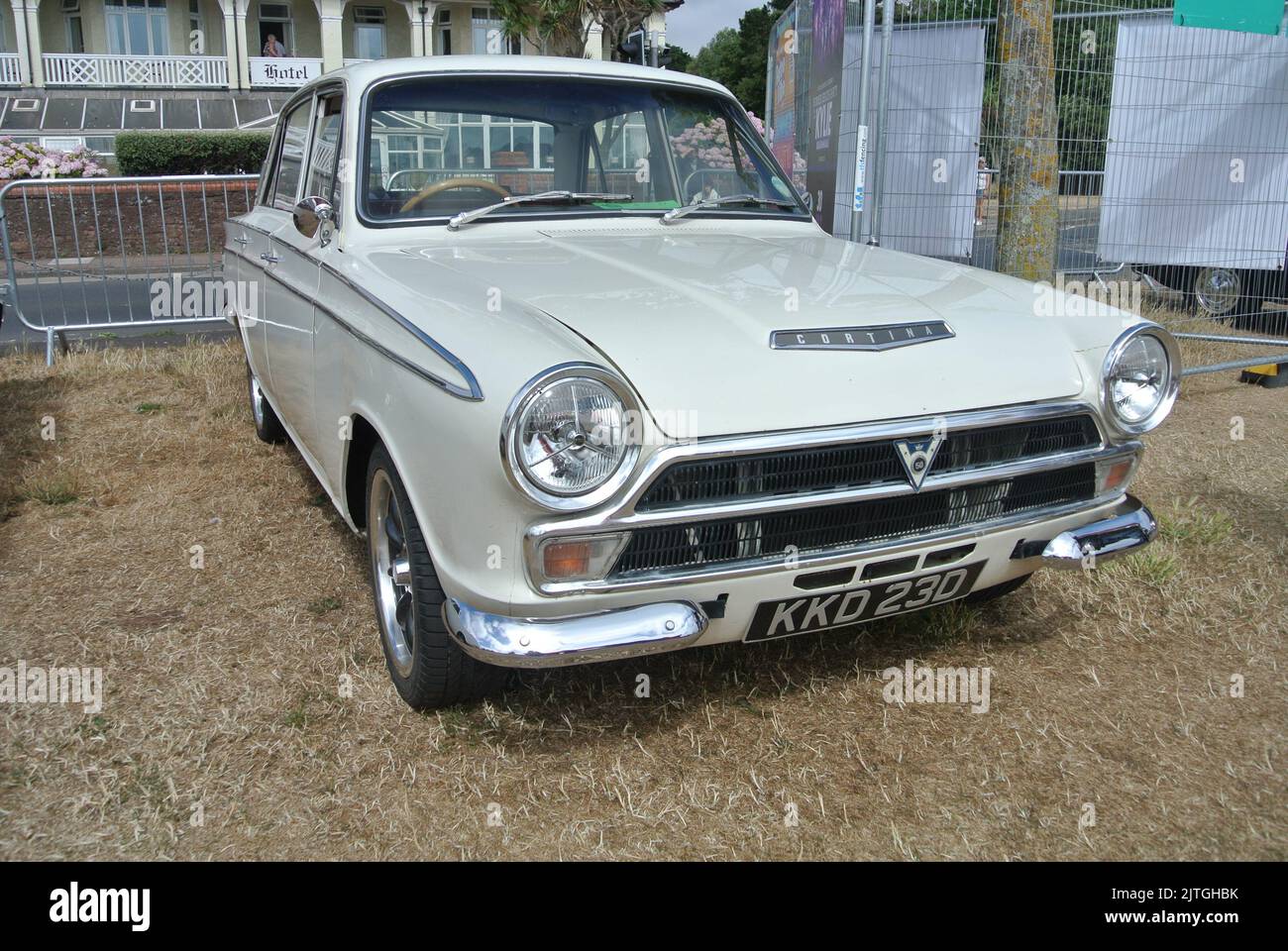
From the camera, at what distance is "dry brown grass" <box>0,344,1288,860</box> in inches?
93.0

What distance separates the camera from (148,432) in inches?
217

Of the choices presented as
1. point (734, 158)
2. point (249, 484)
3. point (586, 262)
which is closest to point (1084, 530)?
point (586, 262)

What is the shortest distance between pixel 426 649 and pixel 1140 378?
1994mm

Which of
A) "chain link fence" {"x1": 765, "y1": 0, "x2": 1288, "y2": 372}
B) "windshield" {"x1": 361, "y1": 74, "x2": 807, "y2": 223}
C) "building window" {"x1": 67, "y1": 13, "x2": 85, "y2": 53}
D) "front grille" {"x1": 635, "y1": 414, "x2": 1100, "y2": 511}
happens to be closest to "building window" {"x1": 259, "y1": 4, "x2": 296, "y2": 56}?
"building window" {"x1": 67, "y1": 13, "x2": 85, "y2": 53}

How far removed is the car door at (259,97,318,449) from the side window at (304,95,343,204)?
0.16 metres

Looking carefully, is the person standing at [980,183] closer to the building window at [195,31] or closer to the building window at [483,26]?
the building window at [483,26]

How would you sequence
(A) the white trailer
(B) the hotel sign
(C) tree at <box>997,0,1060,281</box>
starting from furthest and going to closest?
(B) the hotel sign < (A) the white trailer < (C) tree at <box>997,0,1060,281</box>

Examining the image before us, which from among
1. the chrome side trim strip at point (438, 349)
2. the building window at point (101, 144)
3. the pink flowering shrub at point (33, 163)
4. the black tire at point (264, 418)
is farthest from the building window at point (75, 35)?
the chrome side trim strip at point (438, 349)

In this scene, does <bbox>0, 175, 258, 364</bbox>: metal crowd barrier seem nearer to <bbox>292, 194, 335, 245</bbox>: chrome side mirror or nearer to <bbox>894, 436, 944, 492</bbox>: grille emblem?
<bbox>292, 194, 335, 245</bbox>: chrome side mirror

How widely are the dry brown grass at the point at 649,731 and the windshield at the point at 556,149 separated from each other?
1.43 meters

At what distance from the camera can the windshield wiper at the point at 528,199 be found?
10.9 ft
